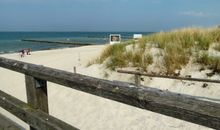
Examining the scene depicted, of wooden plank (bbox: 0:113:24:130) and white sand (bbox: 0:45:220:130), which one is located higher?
wooden plank (bbox: 0:113:24:130)

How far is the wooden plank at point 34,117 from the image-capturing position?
277 cm

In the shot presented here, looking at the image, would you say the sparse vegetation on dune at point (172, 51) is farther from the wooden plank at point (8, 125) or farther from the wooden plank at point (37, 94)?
the wooden plank at point (37, 94)

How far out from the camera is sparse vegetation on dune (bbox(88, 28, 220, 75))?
38.2 feet

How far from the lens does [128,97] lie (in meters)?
2.19

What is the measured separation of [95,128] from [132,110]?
1.17 metres

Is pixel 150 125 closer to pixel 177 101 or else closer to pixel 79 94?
pixel 79 94

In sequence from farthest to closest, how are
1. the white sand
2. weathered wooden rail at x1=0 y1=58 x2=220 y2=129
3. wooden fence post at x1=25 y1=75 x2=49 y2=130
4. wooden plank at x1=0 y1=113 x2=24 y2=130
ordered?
the white sand
wooden plank at x1=0 y1=113 x2=24 y2=130
wooden fence post at x1=25 y1=75 x2=49 y2=130
weathered wooden rail at x1=0 y1=58 x2=220 y2=129

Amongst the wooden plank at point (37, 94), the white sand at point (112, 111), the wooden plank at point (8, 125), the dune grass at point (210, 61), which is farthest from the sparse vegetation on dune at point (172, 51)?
the wooden plank at point (37, 94)

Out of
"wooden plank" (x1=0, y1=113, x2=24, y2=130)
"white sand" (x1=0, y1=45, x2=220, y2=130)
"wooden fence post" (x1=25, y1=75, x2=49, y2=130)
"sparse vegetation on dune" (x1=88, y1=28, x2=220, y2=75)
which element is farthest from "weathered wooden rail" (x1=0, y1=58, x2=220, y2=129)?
"sparse vegetation on dune" (x1=88, y1=28, x2=220, y2=75)

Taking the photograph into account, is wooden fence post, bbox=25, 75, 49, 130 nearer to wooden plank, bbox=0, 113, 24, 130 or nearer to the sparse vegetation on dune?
wooden plank, bbox=0, 113, 24, 130

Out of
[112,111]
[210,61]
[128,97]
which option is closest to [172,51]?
[210,61]

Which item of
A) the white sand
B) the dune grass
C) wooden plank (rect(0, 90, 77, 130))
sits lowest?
the white sand

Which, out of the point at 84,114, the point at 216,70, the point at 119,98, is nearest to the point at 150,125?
the point at 84,114

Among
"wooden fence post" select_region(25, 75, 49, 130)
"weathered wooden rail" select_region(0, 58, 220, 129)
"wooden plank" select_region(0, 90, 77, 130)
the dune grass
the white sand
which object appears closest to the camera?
"weathered wooden rail" select_region(0, 58, 220, 129)
